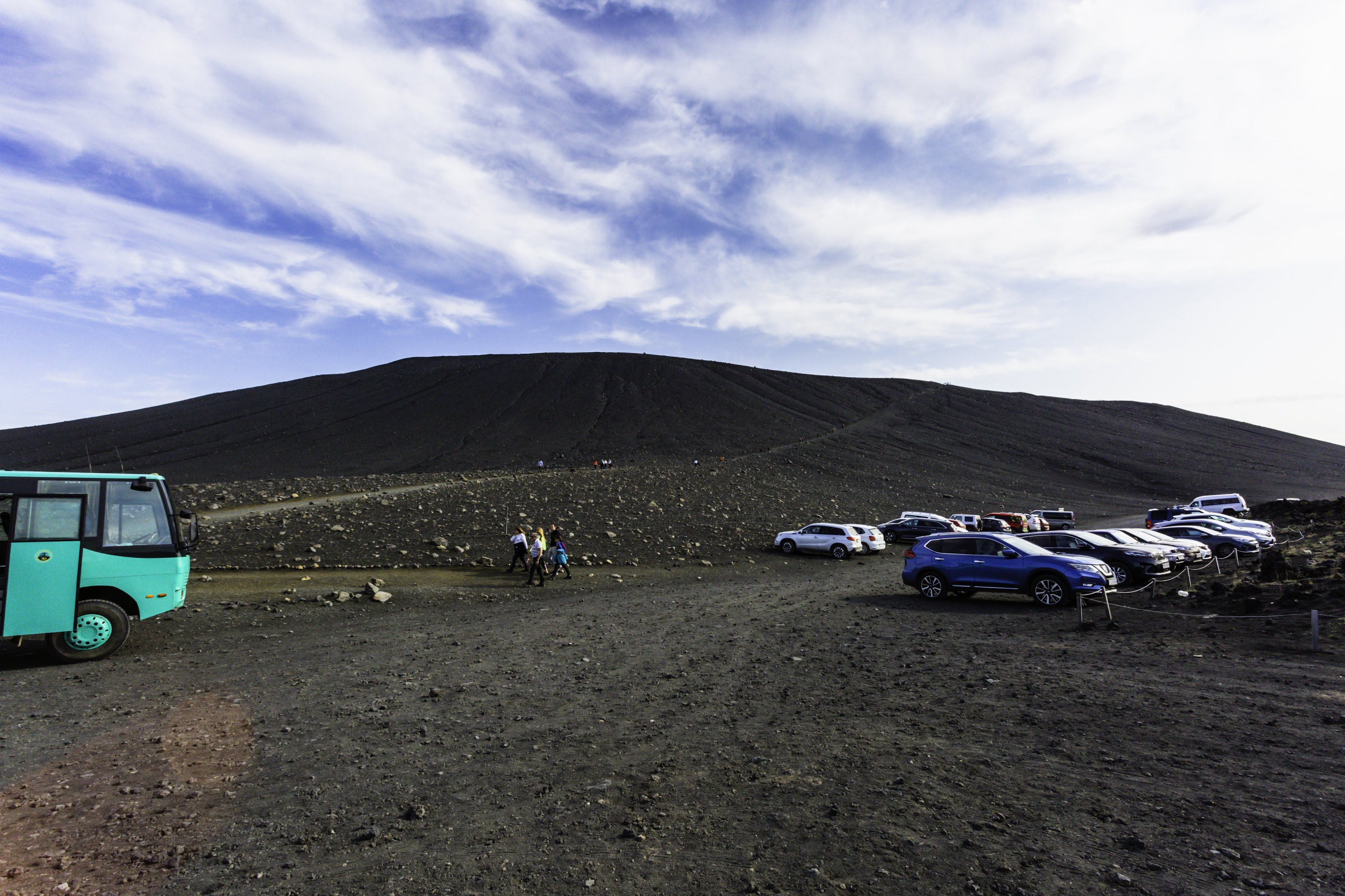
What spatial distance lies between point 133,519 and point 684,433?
71470mm

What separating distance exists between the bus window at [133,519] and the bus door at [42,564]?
0.39 m

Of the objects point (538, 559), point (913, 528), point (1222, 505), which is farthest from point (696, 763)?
point (1222, 505)

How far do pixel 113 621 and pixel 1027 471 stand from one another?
7003 cm

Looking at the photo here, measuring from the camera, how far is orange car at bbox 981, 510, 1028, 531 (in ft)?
122

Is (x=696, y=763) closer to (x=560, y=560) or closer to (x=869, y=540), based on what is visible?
(x=560, y=560)

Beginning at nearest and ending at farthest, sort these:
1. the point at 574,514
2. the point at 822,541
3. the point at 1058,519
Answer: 1. the point at 822,541
2. the point at 574,514
3. the point at 1058,519

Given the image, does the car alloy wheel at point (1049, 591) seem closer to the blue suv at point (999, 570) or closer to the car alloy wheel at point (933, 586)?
the blue suv at point (999, 570)

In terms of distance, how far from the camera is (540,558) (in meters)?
20.2

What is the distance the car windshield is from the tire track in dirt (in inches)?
589

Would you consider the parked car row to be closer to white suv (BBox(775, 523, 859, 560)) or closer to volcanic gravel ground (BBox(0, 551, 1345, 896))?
white suv (BBox(775, 523, 859, 560))

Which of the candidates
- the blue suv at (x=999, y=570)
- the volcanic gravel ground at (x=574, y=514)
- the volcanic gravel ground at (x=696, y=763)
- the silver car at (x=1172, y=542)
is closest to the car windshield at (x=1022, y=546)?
the blue suv at (x=999, y=570)

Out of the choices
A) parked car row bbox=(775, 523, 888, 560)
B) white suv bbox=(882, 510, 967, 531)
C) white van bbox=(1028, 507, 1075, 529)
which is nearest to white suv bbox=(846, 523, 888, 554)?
parked car row bbox=(775, 523, 888, 560)

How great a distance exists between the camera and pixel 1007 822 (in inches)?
200

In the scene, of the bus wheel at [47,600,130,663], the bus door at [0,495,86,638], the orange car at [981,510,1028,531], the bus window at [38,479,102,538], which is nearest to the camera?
the bus door at [0,495,86,638]
